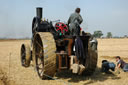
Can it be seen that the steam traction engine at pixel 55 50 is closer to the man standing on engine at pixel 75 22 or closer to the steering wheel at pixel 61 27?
the steering wheel at pixel 61 27

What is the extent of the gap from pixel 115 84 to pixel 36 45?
3416 mm

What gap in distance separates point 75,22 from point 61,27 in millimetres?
1107

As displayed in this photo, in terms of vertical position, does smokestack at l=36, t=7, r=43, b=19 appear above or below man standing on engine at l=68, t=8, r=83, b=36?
above

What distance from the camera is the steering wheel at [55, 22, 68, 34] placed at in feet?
24.7

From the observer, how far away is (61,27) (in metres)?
7.57

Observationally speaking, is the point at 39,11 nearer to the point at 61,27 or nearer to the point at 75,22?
the point at 61,27

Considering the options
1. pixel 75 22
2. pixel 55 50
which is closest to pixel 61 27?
pixel 75 22

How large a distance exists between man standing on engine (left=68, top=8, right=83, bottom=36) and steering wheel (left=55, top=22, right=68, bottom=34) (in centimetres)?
83

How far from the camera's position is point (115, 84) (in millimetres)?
6227

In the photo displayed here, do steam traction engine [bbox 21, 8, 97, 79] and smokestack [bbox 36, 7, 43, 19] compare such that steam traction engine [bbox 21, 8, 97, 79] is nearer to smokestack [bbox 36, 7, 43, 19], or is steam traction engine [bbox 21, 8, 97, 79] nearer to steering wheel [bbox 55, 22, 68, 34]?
steering wheel [bbox 55, 22, 68, 34]

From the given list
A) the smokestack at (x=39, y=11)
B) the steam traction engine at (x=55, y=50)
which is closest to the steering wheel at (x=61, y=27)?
the steam traction engine at (x=55, y=50)

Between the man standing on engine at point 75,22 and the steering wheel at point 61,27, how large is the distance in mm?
832

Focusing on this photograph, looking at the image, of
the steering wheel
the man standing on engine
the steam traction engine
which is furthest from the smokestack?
the man standing on engine

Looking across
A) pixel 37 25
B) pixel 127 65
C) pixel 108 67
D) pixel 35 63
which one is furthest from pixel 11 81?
pixel 127 65
